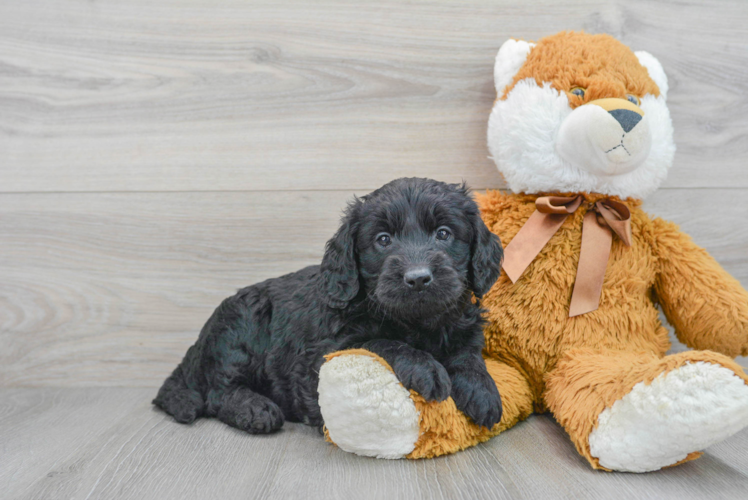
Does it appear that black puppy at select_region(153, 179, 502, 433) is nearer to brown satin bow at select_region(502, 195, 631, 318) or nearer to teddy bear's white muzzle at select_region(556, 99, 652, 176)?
brown satin bow at select_region(502, 195, 631, 318)

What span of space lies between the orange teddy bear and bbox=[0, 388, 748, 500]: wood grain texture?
82 millimetres

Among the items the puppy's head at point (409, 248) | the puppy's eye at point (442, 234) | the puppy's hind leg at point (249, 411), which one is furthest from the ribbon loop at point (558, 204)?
the puppy's hind leg at point (249, 411)

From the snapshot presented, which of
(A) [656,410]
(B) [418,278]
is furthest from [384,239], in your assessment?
(A) [656,410]

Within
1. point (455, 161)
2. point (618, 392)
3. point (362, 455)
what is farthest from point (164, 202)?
point (618, 392)

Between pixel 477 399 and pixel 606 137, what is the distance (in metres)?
0.77

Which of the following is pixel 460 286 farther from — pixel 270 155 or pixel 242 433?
pixel 270 155

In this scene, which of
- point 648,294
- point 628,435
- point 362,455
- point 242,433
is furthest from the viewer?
point 648,294

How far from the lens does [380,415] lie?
1228 mm

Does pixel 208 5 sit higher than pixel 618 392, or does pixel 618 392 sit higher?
pixel 208 5

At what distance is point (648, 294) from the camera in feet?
5.46

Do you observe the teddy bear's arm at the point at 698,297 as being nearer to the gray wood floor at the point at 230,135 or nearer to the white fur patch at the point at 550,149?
the white fur patch at the point at 550,149

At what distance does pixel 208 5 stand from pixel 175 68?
0.25 meters

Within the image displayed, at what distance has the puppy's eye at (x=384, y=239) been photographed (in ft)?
4.44

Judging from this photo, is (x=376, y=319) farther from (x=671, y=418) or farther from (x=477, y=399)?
(x=671, y=418)
